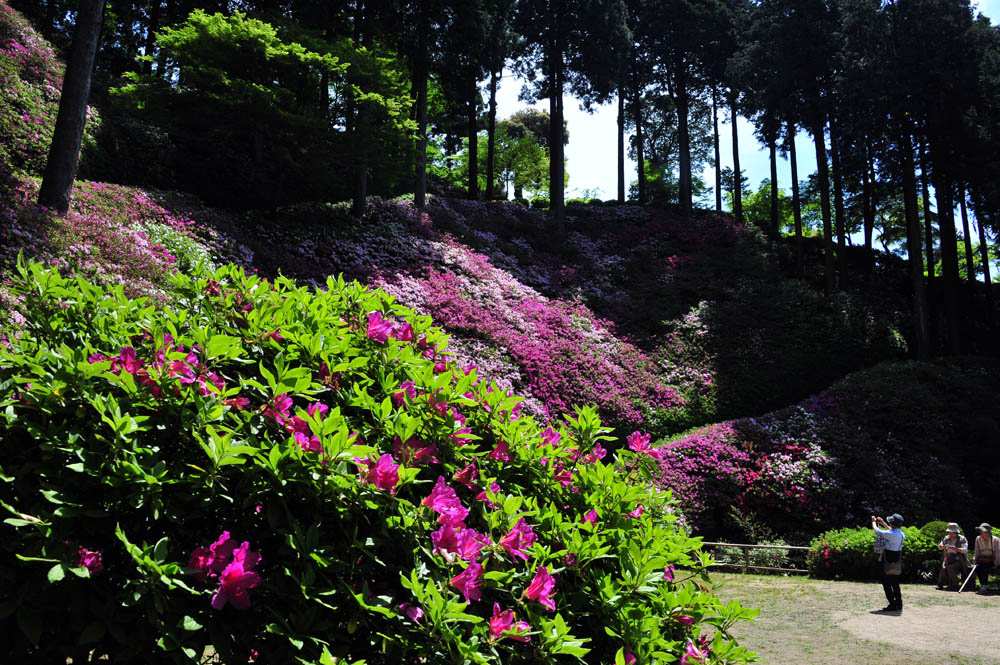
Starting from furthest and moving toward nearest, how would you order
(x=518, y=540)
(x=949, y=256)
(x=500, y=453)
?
(x=949, y=256) < (x=500, y=453) < (x=518, y=540)

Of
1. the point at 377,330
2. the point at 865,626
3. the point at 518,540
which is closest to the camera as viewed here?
the point at 518,540

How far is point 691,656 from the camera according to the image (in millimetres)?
2189

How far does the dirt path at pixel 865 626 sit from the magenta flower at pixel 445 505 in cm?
547

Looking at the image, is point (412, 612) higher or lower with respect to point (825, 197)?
lower

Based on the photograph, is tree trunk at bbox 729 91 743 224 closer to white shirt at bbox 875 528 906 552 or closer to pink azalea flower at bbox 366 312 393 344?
white shirt at bbox 875 528 906 552

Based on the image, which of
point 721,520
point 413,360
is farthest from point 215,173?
point 413,360

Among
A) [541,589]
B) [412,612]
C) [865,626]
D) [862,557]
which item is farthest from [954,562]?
[412,612]

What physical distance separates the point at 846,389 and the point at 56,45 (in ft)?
84.6

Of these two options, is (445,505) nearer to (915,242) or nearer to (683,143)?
(915,242)

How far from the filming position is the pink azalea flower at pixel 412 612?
5.69 ft

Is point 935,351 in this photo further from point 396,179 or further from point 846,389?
point 396,179

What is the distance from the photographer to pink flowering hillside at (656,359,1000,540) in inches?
526

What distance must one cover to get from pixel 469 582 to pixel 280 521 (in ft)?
2.03

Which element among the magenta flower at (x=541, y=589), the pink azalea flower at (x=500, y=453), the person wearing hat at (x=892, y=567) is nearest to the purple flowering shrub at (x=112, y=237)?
the pink azalea flower at (x=500, y=453)
